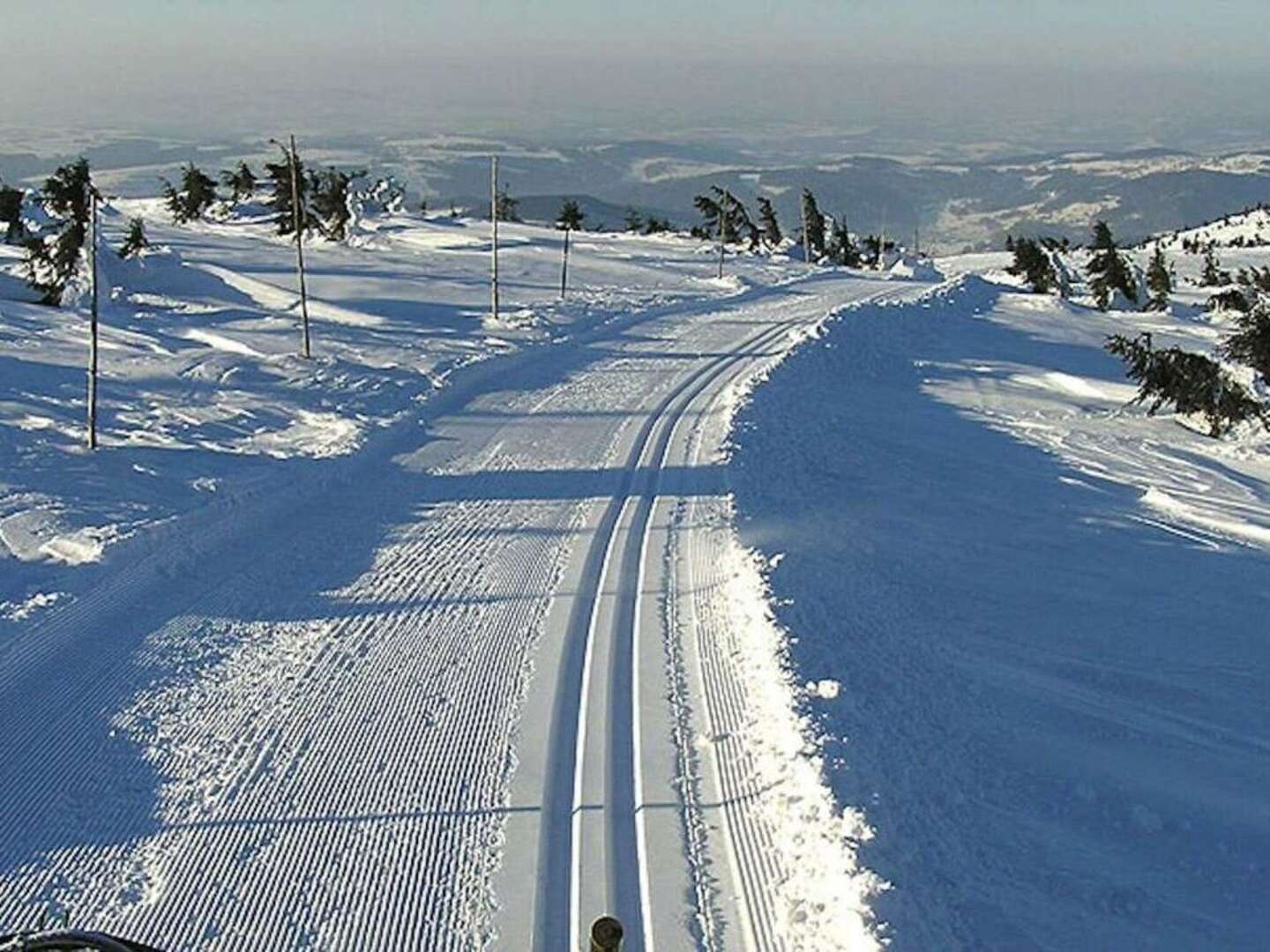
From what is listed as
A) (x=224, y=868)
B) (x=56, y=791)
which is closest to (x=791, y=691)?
(x=224, y=868)

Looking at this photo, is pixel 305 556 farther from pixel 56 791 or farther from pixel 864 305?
pixel 864 305

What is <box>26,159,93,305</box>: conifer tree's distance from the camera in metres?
18.2

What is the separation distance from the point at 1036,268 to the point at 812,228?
18.9 metres

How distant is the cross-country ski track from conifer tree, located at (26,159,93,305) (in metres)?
7.21

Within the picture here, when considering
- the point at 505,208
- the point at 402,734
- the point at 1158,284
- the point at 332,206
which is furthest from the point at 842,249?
the point at 402,734

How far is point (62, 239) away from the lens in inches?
870

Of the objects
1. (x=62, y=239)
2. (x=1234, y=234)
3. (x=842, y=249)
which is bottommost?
(x=842, y=249)

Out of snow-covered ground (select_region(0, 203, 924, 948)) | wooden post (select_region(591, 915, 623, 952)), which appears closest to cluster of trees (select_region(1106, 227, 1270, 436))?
snow-covered ground (select_region(0, 203, 924, 948))

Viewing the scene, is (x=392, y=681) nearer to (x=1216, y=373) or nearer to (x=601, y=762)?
(x=601, y=762)

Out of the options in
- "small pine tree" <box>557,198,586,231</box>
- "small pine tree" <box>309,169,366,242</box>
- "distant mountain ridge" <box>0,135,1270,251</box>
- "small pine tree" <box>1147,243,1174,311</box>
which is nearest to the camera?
"small pine tree" <box>1147,243,1174,311</box>

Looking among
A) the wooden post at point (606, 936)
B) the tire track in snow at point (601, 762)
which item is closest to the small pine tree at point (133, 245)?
the tire track in snow at point (601, 762)

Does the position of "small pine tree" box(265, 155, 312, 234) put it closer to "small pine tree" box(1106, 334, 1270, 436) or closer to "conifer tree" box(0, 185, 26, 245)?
"conifer tree" box(0, 185, 26, 245)

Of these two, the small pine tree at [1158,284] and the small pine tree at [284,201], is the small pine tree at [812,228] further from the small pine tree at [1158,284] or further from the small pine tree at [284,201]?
the small pine tree at [284,201]

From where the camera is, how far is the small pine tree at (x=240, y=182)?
6600 centimetres
